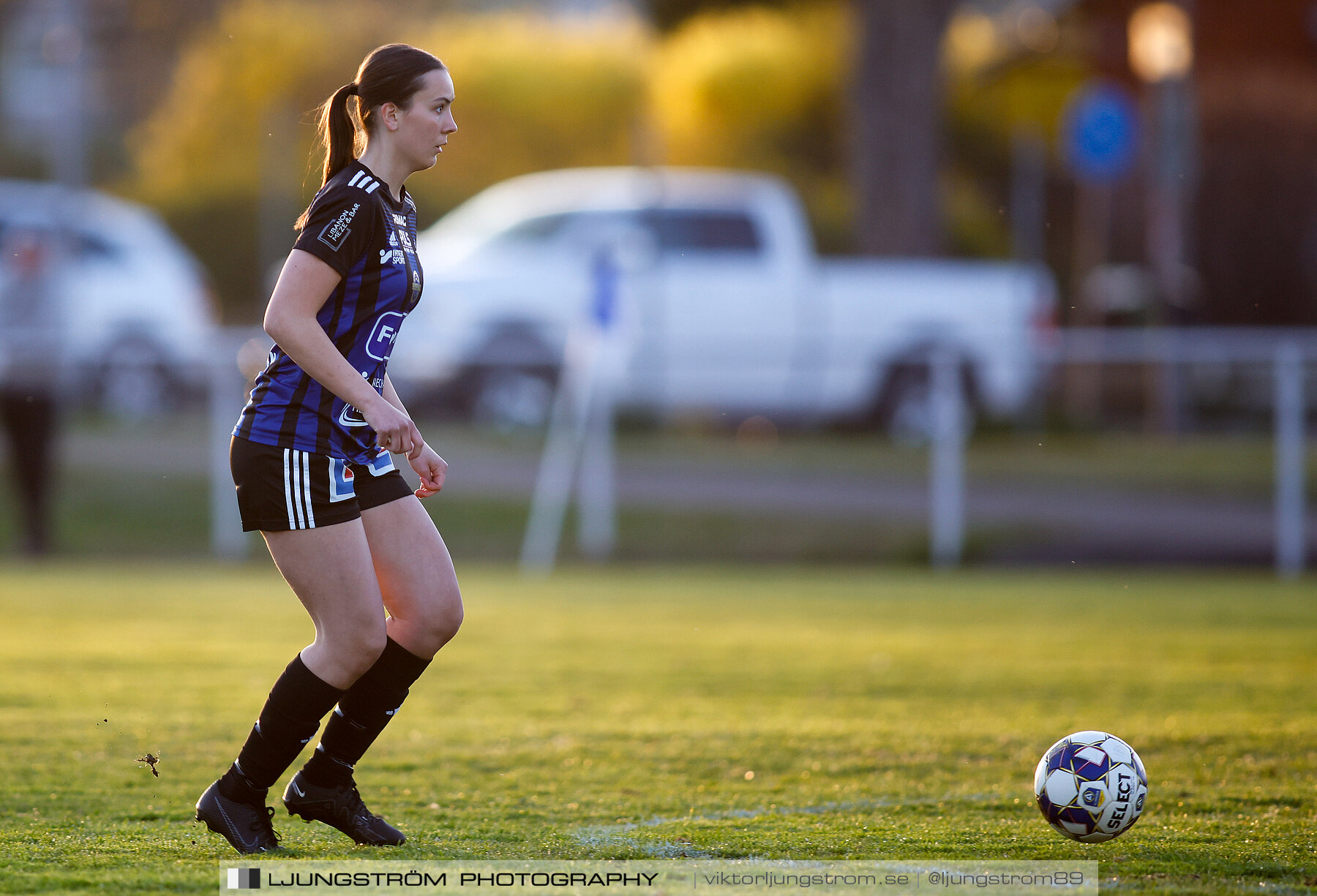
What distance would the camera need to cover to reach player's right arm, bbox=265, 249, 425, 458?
3.47m

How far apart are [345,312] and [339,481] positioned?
38 centimetres

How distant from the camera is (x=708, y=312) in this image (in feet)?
51.7

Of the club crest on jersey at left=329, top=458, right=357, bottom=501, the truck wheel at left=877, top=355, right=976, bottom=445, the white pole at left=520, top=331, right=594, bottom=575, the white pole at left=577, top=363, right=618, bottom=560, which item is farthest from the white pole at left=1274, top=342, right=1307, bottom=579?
the club crest on jersey at left=329, top=458, right=357, bottom=501

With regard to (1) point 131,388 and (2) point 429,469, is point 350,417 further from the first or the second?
(1) point 131,388

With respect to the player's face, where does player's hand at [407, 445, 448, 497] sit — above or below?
→ below

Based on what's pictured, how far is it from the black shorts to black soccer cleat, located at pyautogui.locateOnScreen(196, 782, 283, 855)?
0.67 meters

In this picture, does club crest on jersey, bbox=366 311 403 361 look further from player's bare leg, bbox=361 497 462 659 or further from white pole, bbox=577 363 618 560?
white pole, bbox=577 363 618 560

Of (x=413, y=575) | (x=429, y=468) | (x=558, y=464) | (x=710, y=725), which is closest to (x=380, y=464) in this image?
(x=429, y=468)

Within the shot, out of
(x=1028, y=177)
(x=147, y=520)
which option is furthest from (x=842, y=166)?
(x=147, y=520)

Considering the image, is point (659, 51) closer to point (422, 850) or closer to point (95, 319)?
point (95, 319)

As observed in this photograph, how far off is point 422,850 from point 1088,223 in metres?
21.9

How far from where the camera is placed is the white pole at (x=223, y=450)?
1311cm

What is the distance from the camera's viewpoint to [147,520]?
13.7m

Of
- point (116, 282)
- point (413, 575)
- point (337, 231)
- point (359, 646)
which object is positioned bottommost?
point (359, 646)
